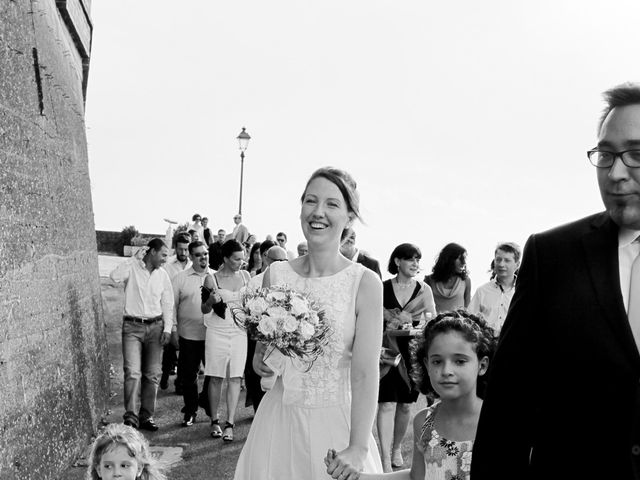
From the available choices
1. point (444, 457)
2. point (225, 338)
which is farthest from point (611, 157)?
point (225, 338)

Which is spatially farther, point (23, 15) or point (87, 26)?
point (87, 26)

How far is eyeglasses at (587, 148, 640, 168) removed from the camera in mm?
2043

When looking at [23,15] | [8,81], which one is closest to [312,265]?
[8,81]

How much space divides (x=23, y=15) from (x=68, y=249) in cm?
270

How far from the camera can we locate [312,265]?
4.43m

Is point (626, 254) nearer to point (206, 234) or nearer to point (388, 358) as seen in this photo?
point (388, 358)

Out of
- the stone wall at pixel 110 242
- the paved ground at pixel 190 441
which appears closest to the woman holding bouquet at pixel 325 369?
the paved ground at pixel 190 441

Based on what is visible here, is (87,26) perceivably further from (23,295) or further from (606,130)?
(606,130)

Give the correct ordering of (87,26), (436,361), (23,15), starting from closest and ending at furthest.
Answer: (436,361) < (23,15) < (87,26)

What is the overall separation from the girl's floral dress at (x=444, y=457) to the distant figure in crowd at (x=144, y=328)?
636 centimetres

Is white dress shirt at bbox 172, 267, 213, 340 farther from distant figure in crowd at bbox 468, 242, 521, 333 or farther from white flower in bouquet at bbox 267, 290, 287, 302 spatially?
white flower in bouquet at bbox 267, 290, 287, 302

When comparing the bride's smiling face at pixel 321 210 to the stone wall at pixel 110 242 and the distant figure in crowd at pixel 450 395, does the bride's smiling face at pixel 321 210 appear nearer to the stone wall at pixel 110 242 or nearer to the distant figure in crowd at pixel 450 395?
the distant figure in crowd at pixel 450 395

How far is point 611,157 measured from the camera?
6.86ft

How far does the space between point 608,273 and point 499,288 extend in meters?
6.81
